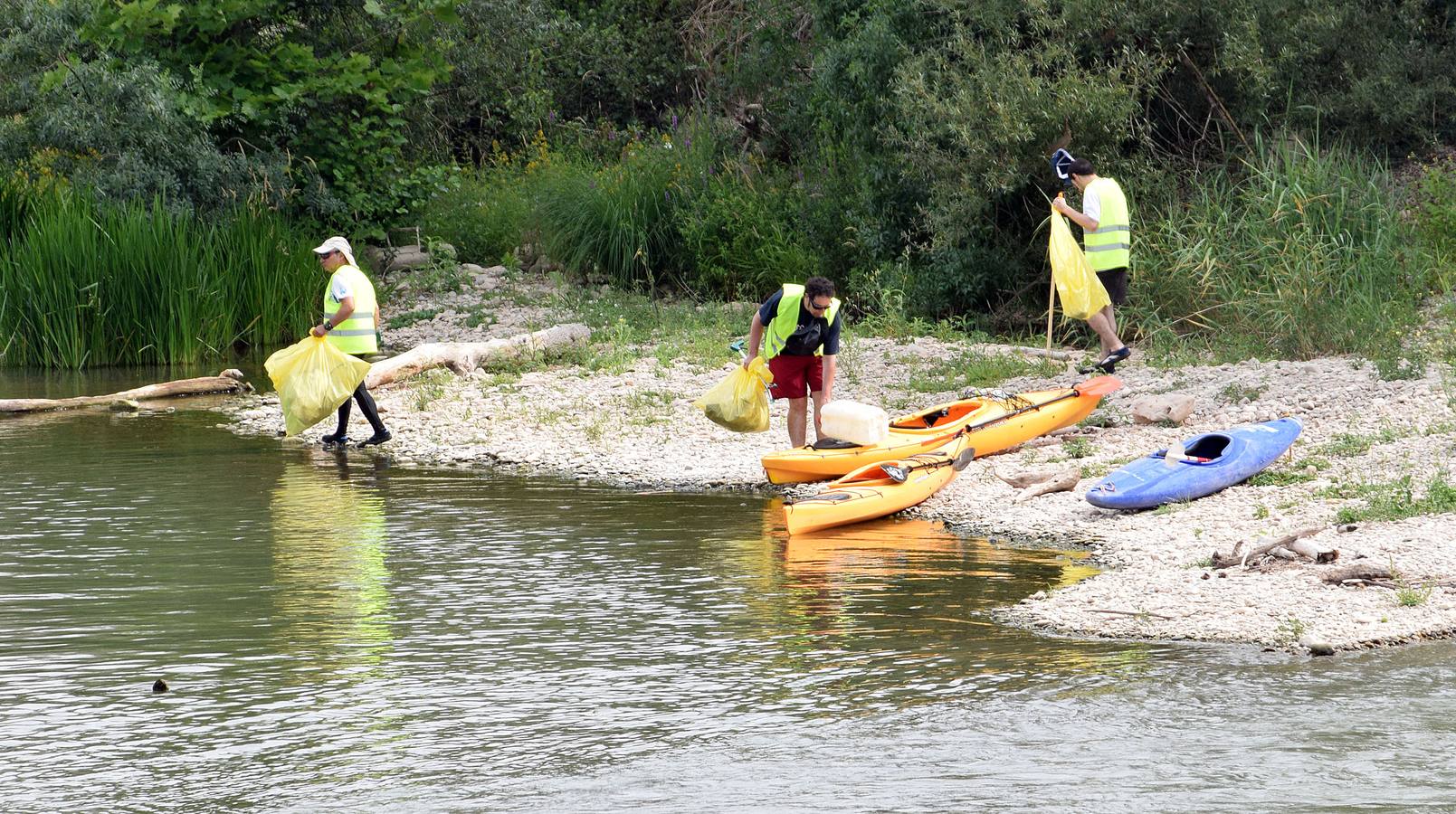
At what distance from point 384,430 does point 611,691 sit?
762cm

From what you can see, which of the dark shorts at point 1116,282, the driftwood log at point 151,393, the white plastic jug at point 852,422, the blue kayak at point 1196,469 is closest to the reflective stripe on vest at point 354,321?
the driftwood log at point 151,393

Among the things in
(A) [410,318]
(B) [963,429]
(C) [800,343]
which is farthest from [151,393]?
(B) [963,429]

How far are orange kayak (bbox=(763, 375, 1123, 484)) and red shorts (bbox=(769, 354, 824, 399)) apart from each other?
1.64ft

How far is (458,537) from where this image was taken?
1009 centimetres

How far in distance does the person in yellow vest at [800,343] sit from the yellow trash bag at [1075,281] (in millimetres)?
3227

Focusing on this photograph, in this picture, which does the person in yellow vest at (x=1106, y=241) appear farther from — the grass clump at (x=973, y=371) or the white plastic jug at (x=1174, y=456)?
the white plastic jug at (x=1174, y=456)

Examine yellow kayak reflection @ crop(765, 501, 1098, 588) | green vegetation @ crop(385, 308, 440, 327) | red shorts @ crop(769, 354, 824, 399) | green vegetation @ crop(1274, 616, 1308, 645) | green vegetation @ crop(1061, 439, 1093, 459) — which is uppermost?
green vegetation @ crop(385, 308, 440, 327)

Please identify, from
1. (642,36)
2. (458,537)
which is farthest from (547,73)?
(458,537)

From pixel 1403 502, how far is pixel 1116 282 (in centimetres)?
532

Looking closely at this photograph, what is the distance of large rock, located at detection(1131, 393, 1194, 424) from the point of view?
12.4 m

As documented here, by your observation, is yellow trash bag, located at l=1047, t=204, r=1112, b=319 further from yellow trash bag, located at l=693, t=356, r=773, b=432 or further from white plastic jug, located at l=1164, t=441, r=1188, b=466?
white plastic jug, located at l=1164, t=441, r=1188, b=466

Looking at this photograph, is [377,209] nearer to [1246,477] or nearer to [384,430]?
[384,430]

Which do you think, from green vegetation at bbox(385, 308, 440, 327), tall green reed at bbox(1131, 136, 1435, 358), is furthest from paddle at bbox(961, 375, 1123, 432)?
green vegetation at bbox(385, 308, 440, 327)

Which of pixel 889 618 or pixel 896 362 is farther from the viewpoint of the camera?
pixel 896 362
